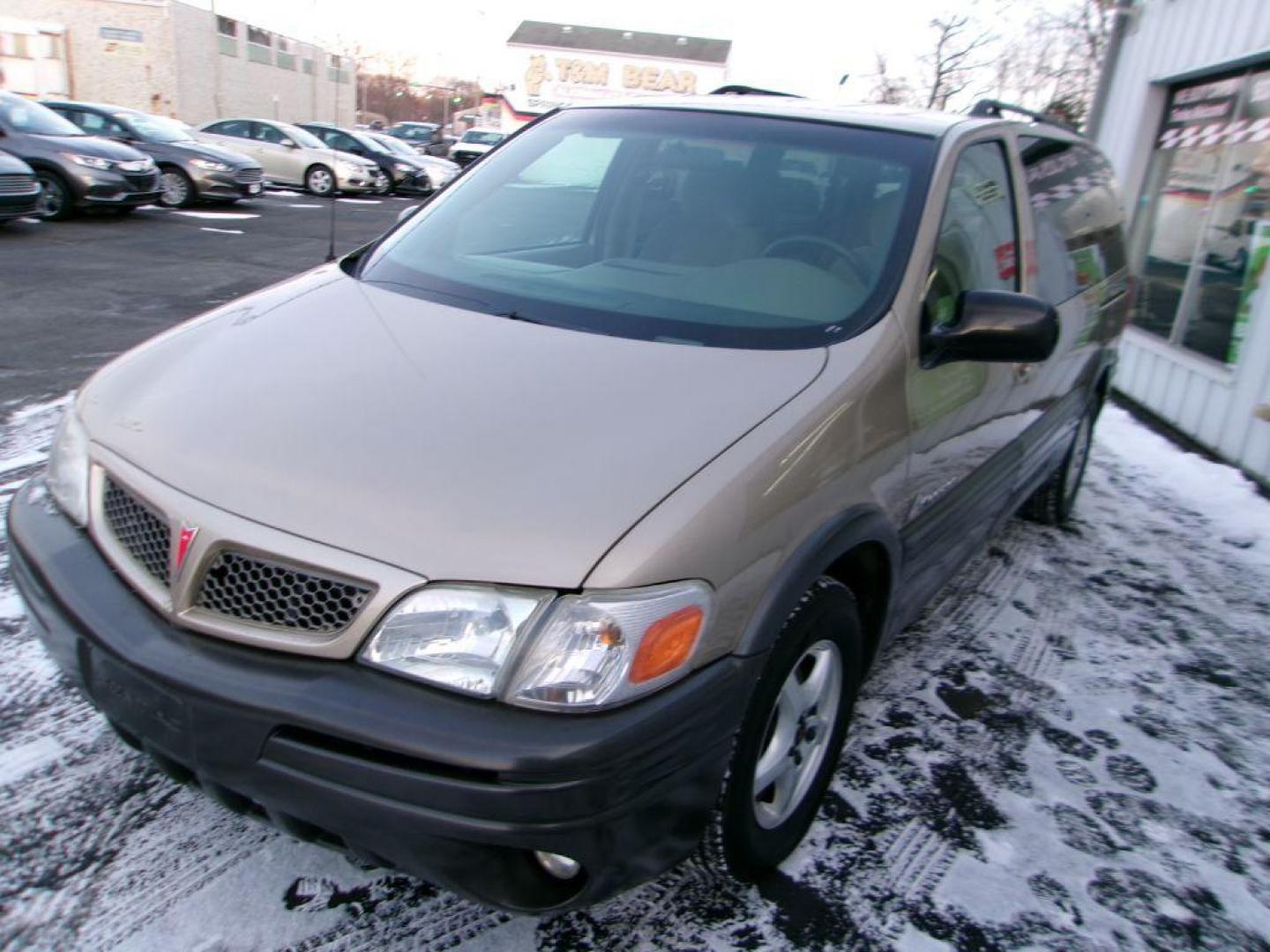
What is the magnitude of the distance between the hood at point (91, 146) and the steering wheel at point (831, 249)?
13.3 m

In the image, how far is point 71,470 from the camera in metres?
2.26

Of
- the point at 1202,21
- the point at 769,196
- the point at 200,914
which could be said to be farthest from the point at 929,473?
the point at 1202,21

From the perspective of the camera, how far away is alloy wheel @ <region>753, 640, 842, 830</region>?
2252mm

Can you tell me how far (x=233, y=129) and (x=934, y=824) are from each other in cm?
2310

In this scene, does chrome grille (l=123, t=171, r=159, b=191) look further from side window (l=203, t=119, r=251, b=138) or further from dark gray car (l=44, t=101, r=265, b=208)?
side window (l=203, t=119, r=251, b=138)

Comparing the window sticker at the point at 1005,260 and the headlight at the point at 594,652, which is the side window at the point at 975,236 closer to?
the window sticker at the point at 1005,260

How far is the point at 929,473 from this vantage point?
2.78 meters

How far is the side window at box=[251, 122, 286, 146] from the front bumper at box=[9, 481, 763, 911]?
859 inches

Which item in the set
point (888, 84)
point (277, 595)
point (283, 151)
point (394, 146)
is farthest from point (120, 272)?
point (888, 84)

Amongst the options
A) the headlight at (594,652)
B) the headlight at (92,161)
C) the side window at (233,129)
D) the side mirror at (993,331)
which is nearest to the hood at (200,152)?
the headlight at (92,161)

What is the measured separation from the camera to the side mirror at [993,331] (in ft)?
8.48

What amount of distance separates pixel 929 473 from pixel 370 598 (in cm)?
166

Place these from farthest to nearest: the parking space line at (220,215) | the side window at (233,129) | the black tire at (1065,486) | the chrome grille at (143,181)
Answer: the side window at (233,129) < the parking space line at (220,215) < the chrome grille at (143,181) < the black tire at (1065,486)

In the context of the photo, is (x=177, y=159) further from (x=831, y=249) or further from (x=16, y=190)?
(x=831, y=249)
